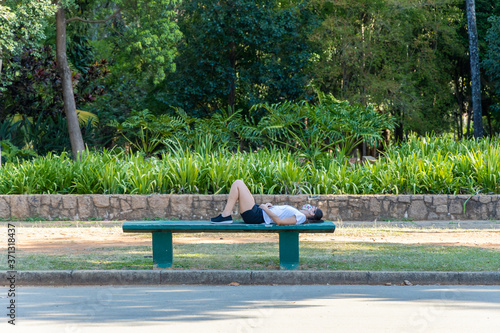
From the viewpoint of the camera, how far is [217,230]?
7.75 meters

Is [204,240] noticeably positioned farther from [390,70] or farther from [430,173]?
[390,70]

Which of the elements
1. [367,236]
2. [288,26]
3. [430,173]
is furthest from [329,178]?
[288,26]

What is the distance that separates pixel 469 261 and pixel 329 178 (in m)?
6.03

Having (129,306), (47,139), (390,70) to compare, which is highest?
(390,70)

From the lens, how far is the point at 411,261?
325 inches

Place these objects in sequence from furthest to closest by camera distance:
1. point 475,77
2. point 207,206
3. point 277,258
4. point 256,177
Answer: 1. point 475,77
2. point 256,177
3. point 207,206
4. point 277,258

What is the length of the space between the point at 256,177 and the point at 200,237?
3335 millimetres

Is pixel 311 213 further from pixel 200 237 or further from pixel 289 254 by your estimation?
pixel 200 237

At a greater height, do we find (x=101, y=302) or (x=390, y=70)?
(x=390, y=70)

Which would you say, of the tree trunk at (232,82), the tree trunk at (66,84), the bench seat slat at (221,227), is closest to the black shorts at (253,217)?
the bench seat slat at (221,227)

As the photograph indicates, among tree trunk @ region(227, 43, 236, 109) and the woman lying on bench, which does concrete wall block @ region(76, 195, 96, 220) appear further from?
tree trunk @ region(227, 43, 236, 109)

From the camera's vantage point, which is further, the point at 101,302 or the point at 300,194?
the point at 300,194

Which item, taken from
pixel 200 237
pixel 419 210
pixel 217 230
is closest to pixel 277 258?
pixel 217 230

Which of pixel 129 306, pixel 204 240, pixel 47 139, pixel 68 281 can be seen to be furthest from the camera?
pixel 47 139
